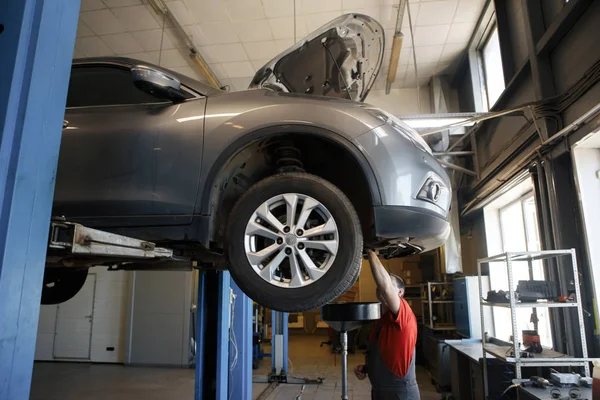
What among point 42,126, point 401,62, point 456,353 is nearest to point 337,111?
point 42,126

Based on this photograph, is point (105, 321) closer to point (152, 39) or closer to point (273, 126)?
point (152, 39)

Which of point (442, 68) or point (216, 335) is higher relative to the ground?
point (442, 68)

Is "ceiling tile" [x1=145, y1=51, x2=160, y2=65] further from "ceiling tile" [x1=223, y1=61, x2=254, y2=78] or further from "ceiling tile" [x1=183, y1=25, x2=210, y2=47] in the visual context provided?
"ceiling tile" [x1=223, y1=61, x2=254, y2=78]

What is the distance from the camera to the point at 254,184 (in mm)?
2016

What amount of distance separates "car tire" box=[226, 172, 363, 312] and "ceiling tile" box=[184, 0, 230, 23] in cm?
451

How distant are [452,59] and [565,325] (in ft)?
15.7

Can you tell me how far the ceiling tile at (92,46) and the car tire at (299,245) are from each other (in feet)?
19.4

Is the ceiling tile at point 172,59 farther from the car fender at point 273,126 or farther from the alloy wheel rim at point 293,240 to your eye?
the alloy wheel rim at point 293,240

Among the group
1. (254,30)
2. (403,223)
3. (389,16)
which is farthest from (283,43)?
(403,223)

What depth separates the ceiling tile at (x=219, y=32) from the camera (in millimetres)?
5961

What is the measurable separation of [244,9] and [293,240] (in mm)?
4761

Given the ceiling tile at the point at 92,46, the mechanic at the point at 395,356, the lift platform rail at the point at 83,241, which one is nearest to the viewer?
the lift platform rail at the point at 83,241

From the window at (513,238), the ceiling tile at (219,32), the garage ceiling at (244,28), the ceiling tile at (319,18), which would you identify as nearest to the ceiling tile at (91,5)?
the garage ceiling at (244,28)

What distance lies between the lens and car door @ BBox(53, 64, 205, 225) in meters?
1.95
